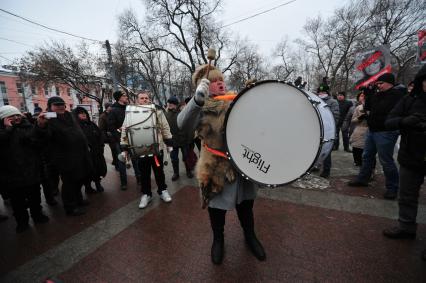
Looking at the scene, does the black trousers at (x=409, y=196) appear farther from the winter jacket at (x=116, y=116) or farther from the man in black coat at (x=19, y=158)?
the man in black coat at (x=19, y=158)

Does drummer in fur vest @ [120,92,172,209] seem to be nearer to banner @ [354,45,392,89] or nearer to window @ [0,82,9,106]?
banner @ [354,45,392,89]

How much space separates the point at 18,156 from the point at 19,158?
32 mm

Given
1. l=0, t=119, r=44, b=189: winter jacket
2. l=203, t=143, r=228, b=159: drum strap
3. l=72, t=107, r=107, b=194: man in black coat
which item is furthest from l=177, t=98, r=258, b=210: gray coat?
l=72, t=107, r=107, b=194: man in black coat

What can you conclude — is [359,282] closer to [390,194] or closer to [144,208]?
[390,194]

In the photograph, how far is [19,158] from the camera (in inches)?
116

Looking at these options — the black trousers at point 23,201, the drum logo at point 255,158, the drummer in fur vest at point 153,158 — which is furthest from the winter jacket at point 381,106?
the black trousers at point 23,201

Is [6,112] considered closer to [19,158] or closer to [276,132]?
[19,158]

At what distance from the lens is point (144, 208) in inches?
138

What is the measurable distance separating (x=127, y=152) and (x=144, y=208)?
101 centimetres

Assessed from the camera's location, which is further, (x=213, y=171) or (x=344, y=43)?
(x=344, y=43)

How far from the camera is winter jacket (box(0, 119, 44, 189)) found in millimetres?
2901

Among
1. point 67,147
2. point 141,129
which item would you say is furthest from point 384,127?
point 67,147

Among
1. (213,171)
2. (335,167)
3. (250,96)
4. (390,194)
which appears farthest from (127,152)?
(335,167)

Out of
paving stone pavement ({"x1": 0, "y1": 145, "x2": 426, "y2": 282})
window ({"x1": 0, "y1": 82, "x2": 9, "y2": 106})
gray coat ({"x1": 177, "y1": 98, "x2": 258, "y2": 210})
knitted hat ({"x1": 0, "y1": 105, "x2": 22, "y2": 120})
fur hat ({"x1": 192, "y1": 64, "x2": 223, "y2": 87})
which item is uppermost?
window ({"x1": 0, "y1": 82, "x2": 9, "y2": 106})
